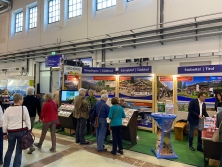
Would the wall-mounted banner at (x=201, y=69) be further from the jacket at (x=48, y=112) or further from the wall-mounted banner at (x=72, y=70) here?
the jacket at (x=48, y=112)

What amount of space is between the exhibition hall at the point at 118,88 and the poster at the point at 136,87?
0.12ft

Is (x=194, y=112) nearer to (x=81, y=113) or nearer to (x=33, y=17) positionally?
(x=81, y=113)

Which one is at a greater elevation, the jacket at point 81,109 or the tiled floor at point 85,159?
the jacket at point 81,109

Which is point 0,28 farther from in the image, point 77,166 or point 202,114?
point 202,114

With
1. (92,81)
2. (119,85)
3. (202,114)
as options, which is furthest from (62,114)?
(202,114)

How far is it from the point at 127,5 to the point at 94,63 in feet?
10.2

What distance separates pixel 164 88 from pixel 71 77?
10.7 ft

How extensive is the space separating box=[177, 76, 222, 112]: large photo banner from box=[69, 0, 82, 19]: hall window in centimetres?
676

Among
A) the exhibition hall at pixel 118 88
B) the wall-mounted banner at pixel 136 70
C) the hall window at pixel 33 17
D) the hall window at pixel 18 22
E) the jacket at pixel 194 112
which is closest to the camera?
the exhibition hall at pixel 118 88

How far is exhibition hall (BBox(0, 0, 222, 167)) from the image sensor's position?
3.59 meters

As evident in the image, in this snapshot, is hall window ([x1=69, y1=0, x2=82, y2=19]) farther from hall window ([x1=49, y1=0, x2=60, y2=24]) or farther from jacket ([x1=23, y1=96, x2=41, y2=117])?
jacket ([x1=23, y1=96, x2=41, y2=117])

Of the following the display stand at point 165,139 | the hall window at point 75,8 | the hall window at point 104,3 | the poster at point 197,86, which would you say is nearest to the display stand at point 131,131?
the display stand at point 165,139

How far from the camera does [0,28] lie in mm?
13844

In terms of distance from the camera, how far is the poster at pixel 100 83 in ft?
22.1
